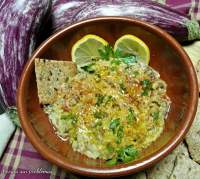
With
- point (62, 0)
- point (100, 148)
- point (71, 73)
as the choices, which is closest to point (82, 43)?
point (71, 73)

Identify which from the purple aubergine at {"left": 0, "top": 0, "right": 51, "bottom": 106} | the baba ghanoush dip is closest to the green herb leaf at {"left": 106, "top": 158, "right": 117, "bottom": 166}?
the baba ghanoush dip

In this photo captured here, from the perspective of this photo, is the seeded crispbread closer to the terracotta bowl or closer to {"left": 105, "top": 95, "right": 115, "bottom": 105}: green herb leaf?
the terracotta bowl

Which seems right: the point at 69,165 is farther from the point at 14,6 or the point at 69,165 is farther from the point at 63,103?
the point at 14,6

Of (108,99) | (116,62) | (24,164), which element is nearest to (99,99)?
(108,99)

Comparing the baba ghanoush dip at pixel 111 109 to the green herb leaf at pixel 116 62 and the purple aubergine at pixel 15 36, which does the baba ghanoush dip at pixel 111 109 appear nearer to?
the green herb leaf at pixel 116 62

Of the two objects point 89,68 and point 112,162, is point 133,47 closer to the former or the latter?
point 89,68

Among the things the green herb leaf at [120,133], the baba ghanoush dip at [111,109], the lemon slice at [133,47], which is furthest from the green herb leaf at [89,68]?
the green herb leaf at [120,133]
